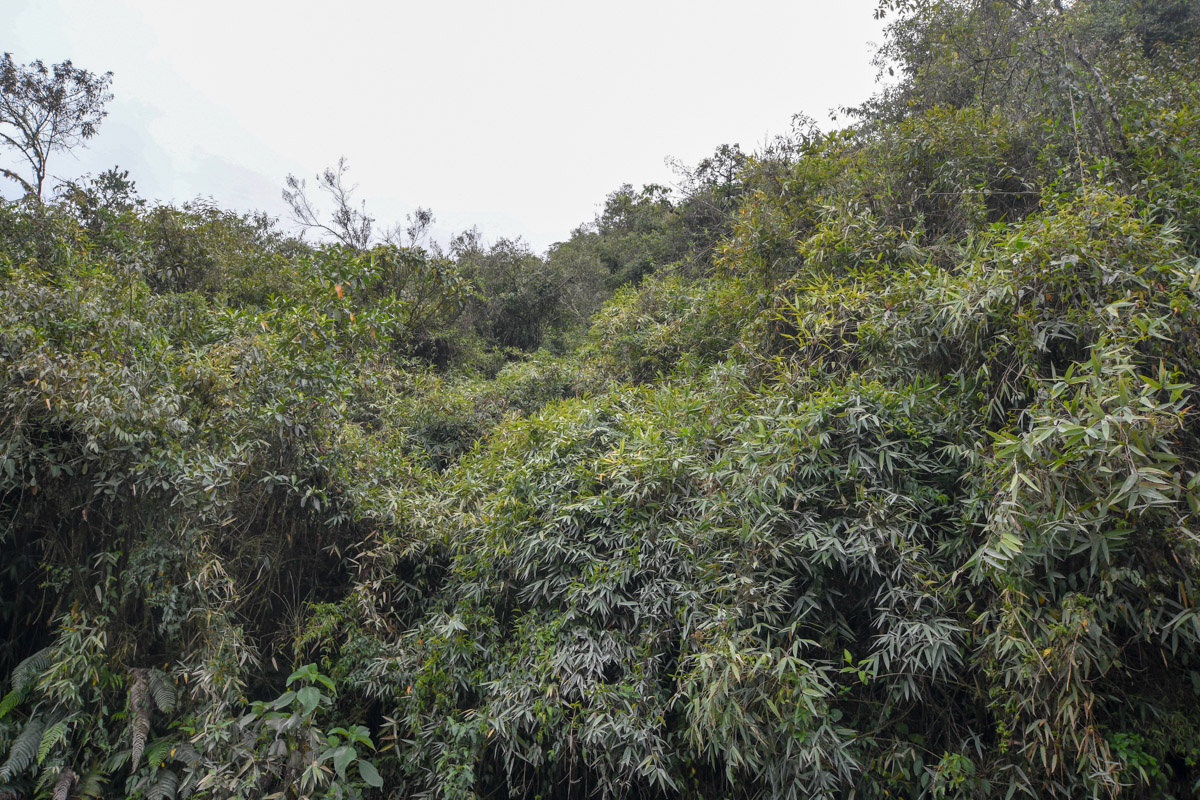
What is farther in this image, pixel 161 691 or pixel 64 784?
pixel 161 691

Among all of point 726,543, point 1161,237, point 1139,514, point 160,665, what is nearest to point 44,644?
point 160,665

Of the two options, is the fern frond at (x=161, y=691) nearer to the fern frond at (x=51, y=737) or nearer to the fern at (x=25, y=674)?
the fern frond at (x=51, y=737)

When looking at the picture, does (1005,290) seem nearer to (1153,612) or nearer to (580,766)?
(1153,612)

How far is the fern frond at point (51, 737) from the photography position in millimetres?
2647

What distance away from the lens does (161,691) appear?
294 cm

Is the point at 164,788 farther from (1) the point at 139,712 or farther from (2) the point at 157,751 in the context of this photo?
(1) the point at 139,712

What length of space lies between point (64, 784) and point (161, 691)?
496 mm

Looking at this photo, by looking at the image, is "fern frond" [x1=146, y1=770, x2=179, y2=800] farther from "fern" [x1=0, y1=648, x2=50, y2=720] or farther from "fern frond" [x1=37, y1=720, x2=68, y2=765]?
"fern" [x1=0, y1=648, x2=50, y2=720]

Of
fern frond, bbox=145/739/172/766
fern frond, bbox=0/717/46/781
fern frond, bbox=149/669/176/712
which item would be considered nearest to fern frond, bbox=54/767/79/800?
fern frond, bbox=0/717/46/781

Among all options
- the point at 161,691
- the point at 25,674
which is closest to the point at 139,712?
the point at 161,691

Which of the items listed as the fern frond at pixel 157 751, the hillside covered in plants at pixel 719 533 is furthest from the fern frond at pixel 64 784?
the fern frond at pixel 157 751

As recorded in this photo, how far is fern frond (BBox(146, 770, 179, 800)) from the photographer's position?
280 centimetres

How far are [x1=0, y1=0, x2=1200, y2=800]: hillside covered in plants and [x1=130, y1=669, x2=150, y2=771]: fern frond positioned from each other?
0.05 ft

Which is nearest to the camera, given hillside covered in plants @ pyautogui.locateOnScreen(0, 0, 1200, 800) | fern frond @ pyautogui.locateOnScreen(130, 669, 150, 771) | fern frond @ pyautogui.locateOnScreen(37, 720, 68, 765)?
hillside covered in plants @ pyautogui.locateOnScreen(0, 0, 1200, 800)
